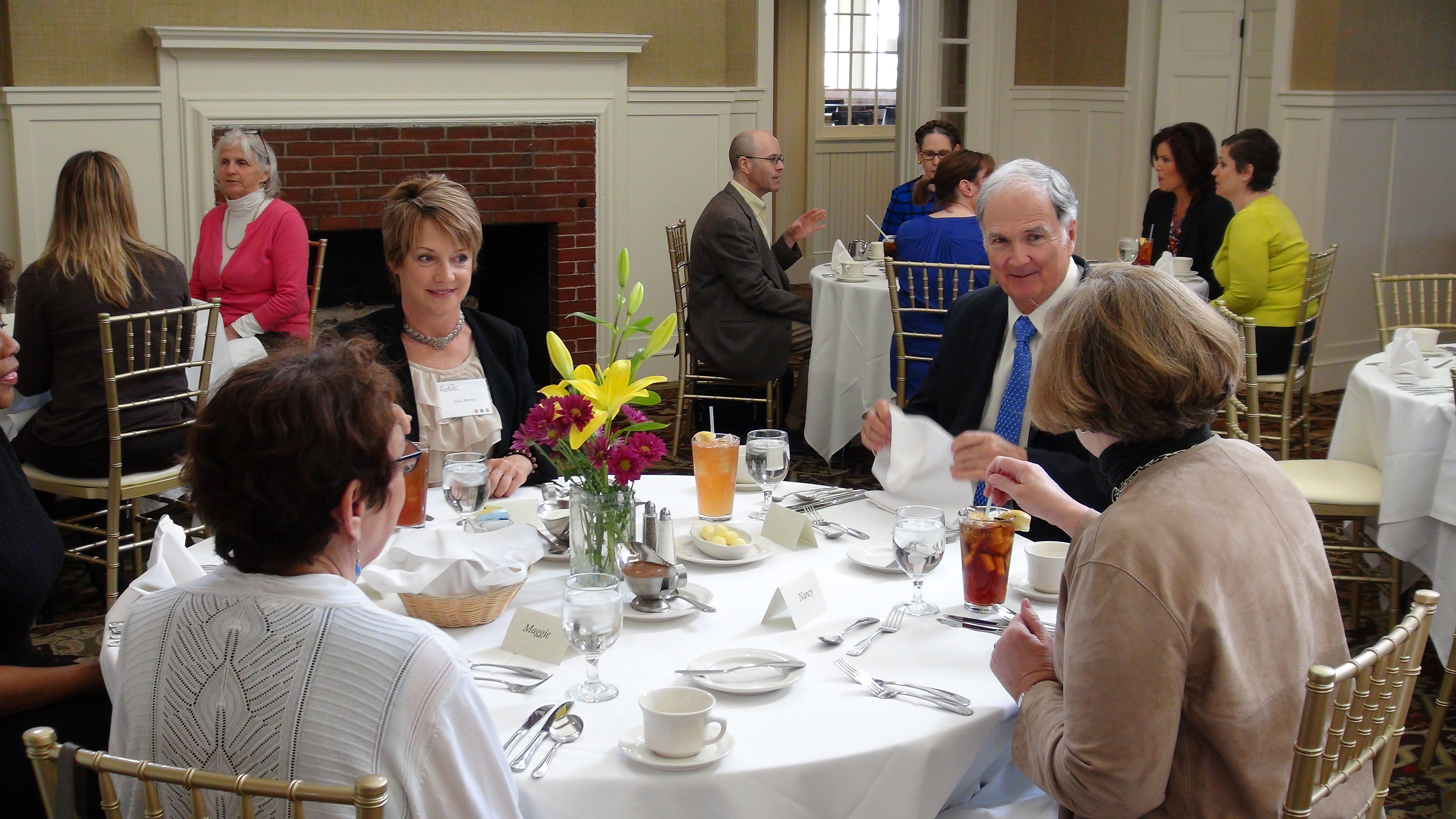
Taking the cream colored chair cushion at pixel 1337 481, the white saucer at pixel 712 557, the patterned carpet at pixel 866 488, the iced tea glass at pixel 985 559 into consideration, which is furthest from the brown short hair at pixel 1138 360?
the cream colored chair cushion at pixel 1337 481

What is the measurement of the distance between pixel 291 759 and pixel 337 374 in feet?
1.15

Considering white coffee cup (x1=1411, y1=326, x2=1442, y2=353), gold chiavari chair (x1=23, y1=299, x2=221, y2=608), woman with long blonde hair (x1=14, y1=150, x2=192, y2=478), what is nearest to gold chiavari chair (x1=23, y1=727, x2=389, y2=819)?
gold chiavari chair (x1=23, y1=299, x2=221, y2=608)

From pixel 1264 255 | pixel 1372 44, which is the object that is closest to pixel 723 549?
pixel 1264 255

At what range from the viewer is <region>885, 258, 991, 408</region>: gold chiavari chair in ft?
14.1

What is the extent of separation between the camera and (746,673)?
150cm

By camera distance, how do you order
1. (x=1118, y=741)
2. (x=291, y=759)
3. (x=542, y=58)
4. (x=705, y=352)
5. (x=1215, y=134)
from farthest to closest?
1. (x=1215, y=134)
2. (x=542, y=58)
3. (x=705, y=352)
4. (x=1118, y=741)
5. (x=291, y=759)

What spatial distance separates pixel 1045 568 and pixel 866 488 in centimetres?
279

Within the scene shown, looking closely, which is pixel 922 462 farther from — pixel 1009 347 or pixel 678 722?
pixel 678 722

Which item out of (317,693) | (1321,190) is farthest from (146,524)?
(1321,190)

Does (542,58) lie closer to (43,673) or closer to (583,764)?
(43,673)

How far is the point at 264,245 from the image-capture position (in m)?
4.54

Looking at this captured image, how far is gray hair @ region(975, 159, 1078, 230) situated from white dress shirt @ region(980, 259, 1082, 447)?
0.34 feet

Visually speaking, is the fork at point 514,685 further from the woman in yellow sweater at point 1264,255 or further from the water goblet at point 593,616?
the woman in yellow sweater at point 1264,255

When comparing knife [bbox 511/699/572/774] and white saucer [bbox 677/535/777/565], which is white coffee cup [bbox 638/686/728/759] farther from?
white saucer [bbox 677/535/777/565]
